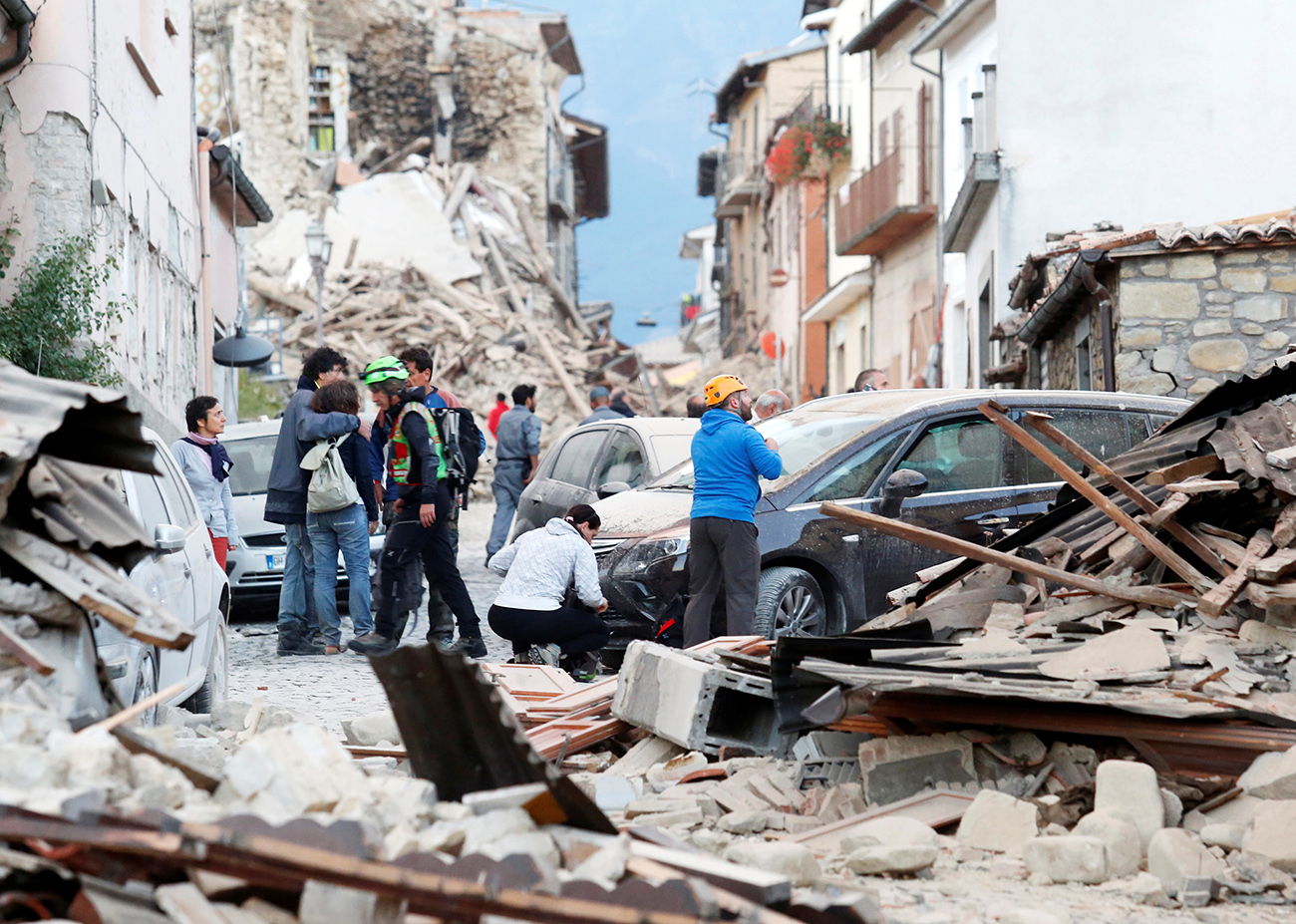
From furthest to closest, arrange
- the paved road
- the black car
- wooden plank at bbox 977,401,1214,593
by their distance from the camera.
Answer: the black car, the paved road, wooden plank at bbox 977,401,1214,593

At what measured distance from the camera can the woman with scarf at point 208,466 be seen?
30.8 ft

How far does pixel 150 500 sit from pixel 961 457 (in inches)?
194

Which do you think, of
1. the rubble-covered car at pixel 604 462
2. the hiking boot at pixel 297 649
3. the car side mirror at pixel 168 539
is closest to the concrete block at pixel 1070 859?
the car side mirror at pixel 168 539

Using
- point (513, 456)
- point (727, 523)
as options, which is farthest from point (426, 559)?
point (513, 456)

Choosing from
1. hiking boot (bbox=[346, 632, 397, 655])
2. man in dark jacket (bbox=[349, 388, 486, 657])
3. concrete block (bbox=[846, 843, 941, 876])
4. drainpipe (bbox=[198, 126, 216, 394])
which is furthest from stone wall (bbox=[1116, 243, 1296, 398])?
drainpipe (bbox=[198, 126, 216, 394])

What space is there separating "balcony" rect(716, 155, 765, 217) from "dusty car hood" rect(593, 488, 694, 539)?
3484 cm

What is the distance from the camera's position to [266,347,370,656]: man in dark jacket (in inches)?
385

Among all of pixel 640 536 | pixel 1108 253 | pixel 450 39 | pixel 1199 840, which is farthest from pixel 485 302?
pixel 1199 840

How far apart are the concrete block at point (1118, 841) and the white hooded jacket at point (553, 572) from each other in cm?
420

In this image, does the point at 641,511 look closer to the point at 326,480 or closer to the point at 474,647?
the point at 474,647

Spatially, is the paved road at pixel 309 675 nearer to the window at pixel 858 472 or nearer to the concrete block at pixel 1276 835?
the window at pixel 858 472

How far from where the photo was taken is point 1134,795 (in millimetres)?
4750

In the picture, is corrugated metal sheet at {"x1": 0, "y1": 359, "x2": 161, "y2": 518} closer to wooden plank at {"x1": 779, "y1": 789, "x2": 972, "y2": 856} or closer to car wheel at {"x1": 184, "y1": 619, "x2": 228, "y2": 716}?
wooden plank at {"x1": 779, "y1": 789, "x2": 972, "y2": 856}

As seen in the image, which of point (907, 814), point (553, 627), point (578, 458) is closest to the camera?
point (907, 814)
